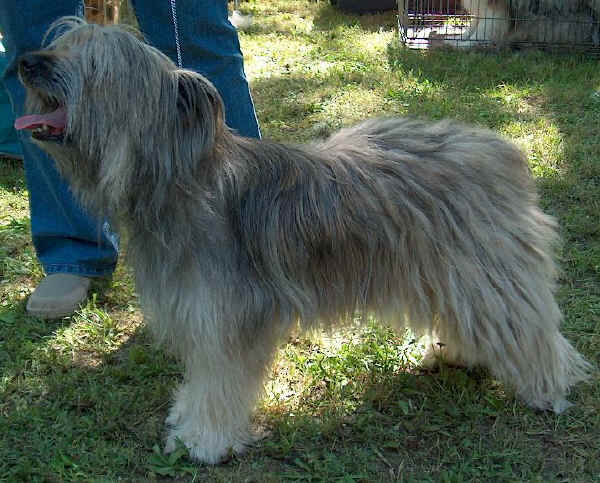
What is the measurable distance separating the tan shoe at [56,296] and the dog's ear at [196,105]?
1.67 meters

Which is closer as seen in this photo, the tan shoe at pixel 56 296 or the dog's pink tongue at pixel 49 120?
the dog's pink tongue at pixel 49 120

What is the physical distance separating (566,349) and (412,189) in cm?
100

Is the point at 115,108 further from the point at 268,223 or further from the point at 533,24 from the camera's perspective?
the point at 533,24

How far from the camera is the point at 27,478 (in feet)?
8.47

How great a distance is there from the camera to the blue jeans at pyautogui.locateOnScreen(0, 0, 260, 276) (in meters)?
3.14

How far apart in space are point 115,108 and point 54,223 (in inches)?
64.5

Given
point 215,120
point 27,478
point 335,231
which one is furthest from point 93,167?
point 27,478

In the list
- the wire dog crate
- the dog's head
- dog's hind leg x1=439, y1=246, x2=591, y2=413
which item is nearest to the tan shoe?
the dog's head

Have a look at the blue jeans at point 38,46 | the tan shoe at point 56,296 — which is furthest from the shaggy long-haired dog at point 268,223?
the tan shoe at point 56,296

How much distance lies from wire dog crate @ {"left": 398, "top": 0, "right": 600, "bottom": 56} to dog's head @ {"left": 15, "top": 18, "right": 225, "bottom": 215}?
527 centimetres

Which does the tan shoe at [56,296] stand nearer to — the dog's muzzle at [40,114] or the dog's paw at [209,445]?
the dog's paw at [209,445]

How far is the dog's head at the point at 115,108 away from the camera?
84.1 inches

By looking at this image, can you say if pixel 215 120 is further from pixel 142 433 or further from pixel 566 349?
pixel 566 349

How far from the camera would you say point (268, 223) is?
7.93 feet
